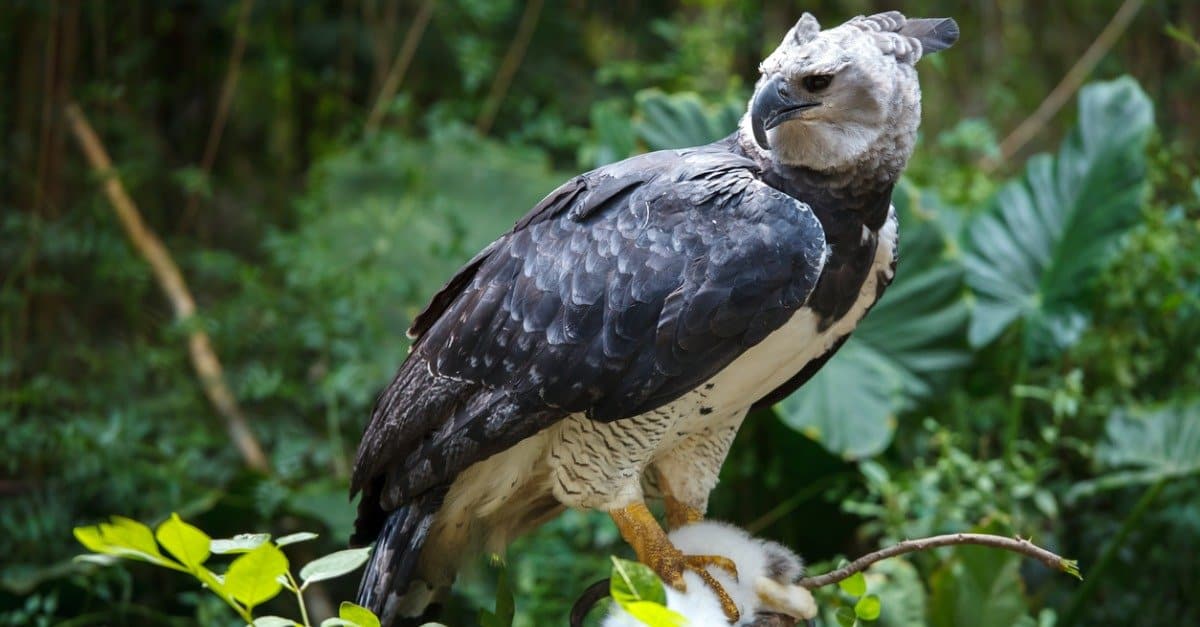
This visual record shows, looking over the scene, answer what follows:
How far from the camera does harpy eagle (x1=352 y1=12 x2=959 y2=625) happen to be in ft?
5.02

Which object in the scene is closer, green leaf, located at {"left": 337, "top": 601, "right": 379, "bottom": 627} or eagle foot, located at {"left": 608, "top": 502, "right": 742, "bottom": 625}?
green leaf, located at {"left": 337, "top": 601, "right": 379, "bottom": 627}

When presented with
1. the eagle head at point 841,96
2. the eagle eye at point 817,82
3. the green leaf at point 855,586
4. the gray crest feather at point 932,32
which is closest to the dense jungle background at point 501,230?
the gray crest feather at point 932,32

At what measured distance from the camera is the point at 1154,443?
2619 millimetres

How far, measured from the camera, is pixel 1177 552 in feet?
9.80

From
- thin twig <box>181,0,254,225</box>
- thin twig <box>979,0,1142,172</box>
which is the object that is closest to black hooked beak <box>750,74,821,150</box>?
thin twig <box>979,0,1142,172</box>

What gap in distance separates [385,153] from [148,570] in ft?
4.61

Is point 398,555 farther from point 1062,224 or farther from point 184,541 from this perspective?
point 1062,224

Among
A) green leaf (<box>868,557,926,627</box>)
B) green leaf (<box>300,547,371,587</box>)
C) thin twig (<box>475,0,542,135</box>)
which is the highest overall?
thin twig (<box>475,0,542,135</box>)

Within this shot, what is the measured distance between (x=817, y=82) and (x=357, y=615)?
0.90m

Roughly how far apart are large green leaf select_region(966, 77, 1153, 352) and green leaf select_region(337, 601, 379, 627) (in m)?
2.00

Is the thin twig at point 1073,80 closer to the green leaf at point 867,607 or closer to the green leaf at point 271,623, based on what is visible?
the green leaf at point 867,607

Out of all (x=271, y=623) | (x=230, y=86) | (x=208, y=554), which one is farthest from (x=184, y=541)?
(x=230, y=86)

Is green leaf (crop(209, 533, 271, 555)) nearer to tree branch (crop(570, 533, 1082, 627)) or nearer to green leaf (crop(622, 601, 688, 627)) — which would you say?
green leaf (crop(622, 601, 688, 627))

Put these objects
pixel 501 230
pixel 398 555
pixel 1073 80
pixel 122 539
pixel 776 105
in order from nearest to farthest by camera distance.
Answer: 1. pixel 122 539
2. pixel 776 105
3. pixel 398 555
4. pixel 501 230
5. pixel 1073 80
